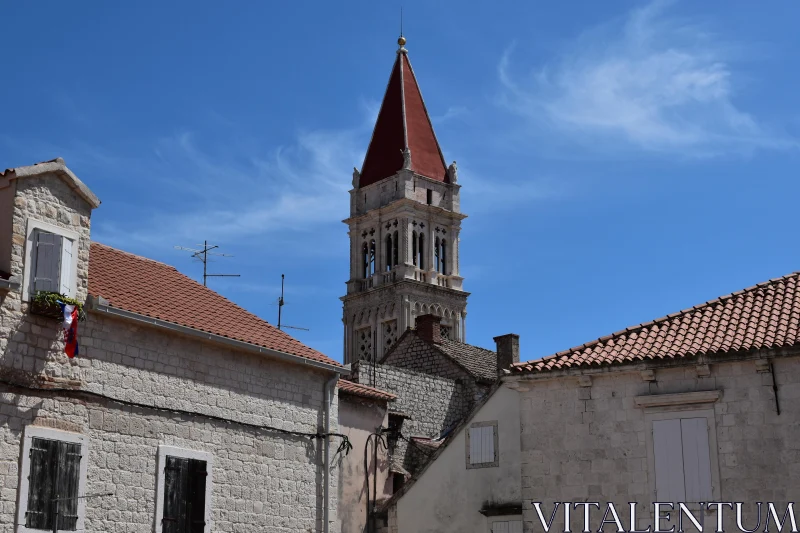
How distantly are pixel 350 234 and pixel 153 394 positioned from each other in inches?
2362

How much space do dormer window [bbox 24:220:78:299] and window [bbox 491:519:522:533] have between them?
30.4ft

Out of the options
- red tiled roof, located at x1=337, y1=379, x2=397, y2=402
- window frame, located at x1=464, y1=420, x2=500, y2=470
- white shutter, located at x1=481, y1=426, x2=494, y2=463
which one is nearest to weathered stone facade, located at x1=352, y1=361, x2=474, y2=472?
red tiled roof, located at x1=337, y1=379, x2=397, y2=402

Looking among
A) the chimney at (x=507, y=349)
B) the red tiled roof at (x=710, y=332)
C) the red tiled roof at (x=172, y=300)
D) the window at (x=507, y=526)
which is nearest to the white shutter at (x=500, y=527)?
the window at (x=507, y=526)

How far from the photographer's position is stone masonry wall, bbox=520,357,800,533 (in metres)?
18.8

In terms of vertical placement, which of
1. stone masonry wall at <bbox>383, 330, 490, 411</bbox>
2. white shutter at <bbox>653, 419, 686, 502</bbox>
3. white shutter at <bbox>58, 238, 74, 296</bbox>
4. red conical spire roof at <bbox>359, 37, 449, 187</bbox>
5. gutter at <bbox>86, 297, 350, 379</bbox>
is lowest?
white shutter at <bbox>653, 419, 686, 502</bbox>

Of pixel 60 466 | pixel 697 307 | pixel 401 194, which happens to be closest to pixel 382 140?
pixel 401 194

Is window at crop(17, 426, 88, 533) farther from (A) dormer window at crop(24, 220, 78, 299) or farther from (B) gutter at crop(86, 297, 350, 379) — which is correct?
(A) dormer window at crop(24, 220, 78, 299)

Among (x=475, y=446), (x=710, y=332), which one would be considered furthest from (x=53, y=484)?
(x=710, y=332)

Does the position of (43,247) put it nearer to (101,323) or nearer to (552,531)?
(101,323)

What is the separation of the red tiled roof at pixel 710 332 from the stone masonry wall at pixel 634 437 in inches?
11.9

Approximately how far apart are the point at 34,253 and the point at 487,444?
9774 mm

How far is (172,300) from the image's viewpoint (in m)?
19.6

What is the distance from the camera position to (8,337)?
624 inches

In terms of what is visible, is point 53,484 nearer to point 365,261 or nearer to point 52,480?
point 52,480
